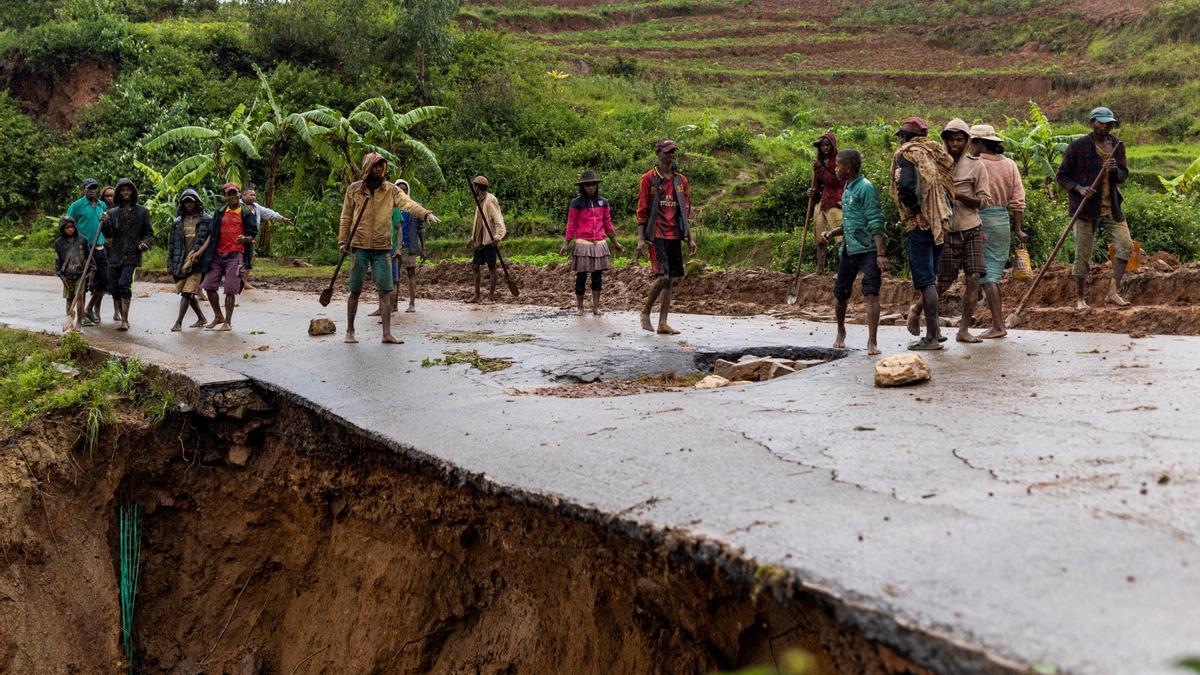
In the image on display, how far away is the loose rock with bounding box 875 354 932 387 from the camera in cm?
Result: 659

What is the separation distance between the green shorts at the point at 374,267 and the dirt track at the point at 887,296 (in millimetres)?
4815

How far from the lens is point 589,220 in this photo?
12.2 metres

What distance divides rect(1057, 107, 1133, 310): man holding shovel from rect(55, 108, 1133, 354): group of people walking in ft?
0.04

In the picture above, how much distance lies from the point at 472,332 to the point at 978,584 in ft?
27.2

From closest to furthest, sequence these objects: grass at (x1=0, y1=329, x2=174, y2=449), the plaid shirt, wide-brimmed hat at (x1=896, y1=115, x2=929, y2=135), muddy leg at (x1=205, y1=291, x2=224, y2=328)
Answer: grass at (x1=0, y1=329, x2=174, y2=449)
wide-brimmed hat at (x1=896, y1=115, x2=929, y2=135)
the plaid shirt
muddy leg at (x1=205, y1=291, x2=224, y2=328)

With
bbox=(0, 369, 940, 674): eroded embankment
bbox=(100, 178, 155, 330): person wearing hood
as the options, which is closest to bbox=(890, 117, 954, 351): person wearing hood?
bbox=(0, 369, 940, 674): eroded embankment

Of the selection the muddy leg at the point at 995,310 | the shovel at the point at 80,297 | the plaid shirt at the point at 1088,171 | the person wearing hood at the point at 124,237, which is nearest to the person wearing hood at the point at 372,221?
the person wearing hood at the point at 124,237

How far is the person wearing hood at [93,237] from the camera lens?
11749 mm

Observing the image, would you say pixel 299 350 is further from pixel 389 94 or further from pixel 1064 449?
pixel 389 94

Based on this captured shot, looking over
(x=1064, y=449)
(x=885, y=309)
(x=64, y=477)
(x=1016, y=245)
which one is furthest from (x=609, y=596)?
(x=1016, y=245)

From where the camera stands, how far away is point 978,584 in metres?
2.93

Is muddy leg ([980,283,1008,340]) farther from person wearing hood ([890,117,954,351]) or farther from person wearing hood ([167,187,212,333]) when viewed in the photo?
person wearing hood ([167,187,212,333])

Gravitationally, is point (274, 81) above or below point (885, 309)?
above

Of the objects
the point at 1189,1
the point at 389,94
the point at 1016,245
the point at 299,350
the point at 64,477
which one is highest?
the point at 1189,1
